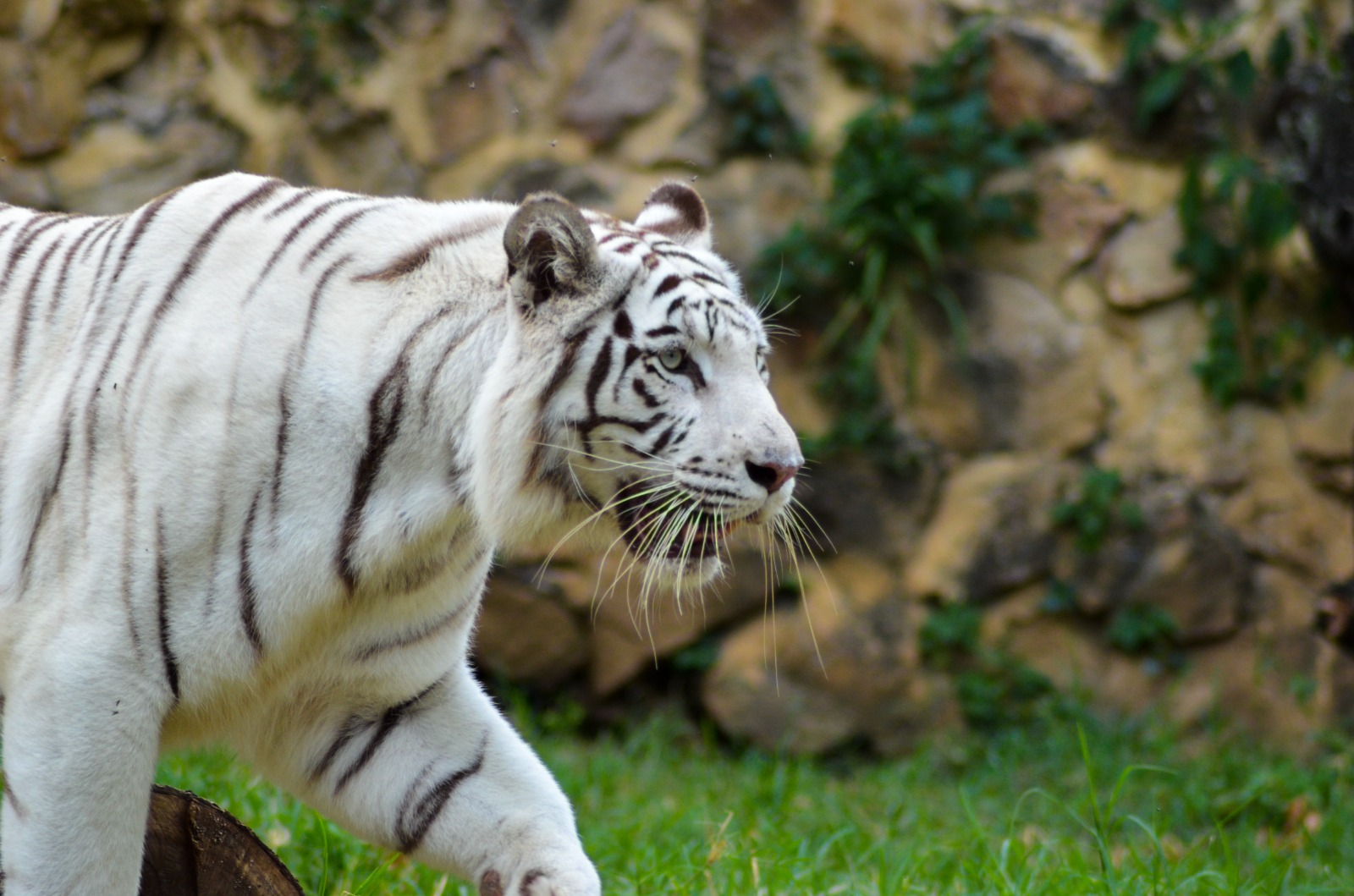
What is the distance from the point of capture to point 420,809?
94.0 inches

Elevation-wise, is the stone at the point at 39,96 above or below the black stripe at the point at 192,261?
below

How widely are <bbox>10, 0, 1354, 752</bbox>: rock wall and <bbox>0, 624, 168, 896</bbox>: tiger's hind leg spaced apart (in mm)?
3153

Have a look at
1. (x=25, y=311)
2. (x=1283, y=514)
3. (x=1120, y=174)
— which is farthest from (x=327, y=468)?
(x=1283, y=514)

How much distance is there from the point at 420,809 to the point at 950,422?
12.1 ft

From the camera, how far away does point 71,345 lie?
7.52 feet

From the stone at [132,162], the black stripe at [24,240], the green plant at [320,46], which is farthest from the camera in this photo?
the green plant at [320,46]

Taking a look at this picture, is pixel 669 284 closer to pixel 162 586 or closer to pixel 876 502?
pixel 162 586

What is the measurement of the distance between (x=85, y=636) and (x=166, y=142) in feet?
10.9

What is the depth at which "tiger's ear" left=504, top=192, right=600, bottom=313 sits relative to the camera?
211cm

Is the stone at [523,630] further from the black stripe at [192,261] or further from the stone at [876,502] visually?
the black stripe at [192,261]

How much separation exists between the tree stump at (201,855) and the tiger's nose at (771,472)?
1.07 metres

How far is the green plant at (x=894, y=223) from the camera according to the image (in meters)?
5.43

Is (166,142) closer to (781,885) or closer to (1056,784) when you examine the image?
(781,885)

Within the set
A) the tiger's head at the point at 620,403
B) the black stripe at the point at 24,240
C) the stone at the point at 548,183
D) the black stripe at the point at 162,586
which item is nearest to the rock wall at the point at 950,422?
the stone at the point at 548,183
